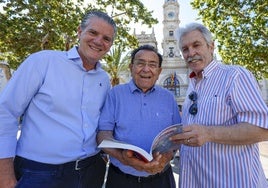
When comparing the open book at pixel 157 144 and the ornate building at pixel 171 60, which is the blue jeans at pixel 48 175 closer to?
the open book at pixel 157 144

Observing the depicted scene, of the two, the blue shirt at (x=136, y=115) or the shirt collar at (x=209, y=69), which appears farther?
the blue shirt at (x=136, y=115)

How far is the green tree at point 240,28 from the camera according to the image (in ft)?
31.4

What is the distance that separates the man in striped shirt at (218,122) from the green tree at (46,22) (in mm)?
7345

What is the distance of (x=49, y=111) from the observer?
222 cm

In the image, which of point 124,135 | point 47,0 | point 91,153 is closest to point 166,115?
point 124,135

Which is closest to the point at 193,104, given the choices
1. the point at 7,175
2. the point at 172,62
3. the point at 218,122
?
the point at 218,122

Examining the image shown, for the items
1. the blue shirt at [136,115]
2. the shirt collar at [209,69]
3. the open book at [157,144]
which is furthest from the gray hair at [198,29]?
the open book at [157,144]

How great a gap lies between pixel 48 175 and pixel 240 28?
393 inches

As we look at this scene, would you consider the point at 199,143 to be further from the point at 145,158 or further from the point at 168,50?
the point at 168,50

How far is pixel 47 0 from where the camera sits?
9617mm

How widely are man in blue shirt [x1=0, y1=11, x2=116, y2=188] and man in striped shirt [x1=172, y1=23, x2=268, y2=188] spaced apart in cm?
82

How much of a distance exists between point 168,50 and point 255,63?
41247 millimetres

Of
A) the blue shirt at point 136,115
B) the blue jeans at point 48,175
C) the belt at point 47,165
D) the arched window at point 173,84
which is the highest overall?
the arched window at point 173,84

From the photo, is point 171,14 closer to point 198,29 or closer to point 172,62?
point 172,62
